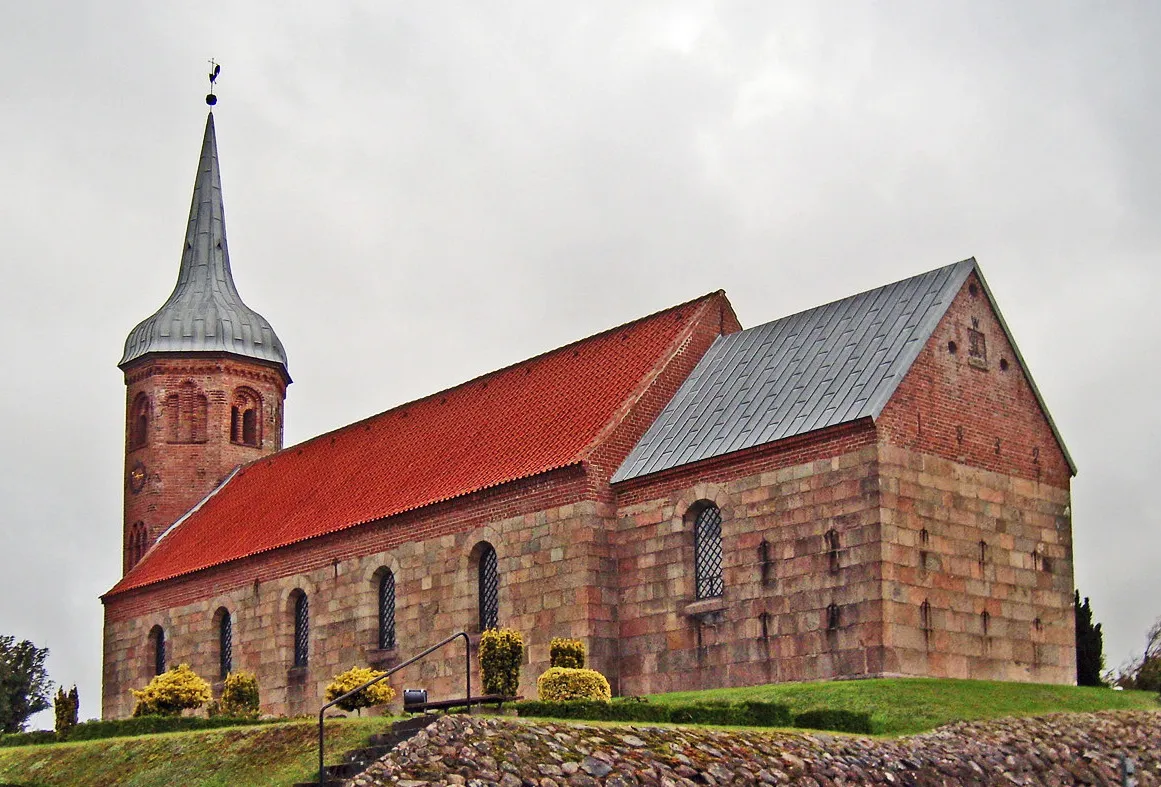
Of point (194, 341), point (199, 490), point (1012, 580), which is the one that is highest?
point (194, 341)

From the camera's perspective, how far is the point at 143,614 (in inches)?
1825

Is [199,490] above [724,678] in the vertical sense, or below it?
above

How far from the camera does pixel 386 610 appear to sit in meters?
37.2

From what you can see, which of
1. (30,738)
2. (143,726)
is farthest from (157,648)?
(143,726)

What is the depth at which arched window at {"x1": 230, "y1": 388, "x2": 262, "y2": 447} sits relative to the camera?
52156 mm

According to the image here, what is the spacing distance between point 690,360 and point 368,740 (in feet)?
47.9

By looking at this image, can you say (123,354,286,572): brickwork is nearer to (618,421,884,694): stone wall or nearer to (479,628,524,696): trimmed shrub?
(618,421,884,694): stone wall

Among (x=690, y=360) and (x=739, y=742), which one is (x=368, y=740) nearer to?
(x=739, y=742)

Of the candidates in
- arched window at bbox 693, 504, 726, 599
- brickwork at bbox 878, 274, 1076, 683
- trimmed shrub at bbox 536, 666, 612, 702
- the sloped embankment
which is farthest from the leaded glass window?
the sloped embankment

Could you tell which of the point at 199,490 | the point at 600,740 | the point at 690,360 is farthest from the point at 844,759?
the point at 199,490

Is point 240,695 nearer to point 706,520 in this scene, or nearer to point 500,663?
point 500,663

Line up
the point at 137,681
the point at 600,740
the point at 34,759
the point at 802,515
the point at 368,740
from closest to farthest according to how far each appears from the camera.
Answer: the point at 600,740, the point at 368,740, the point at 802,515, the point at 34,759, the point at 137,681

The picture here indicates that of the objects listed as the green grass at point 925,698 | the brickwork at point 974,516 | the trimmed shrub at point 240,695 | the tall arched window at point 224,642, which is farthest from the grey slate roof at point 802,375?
the tall arched window at point 224,642

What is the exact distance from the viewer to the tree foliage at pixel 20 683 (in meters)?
51.8
